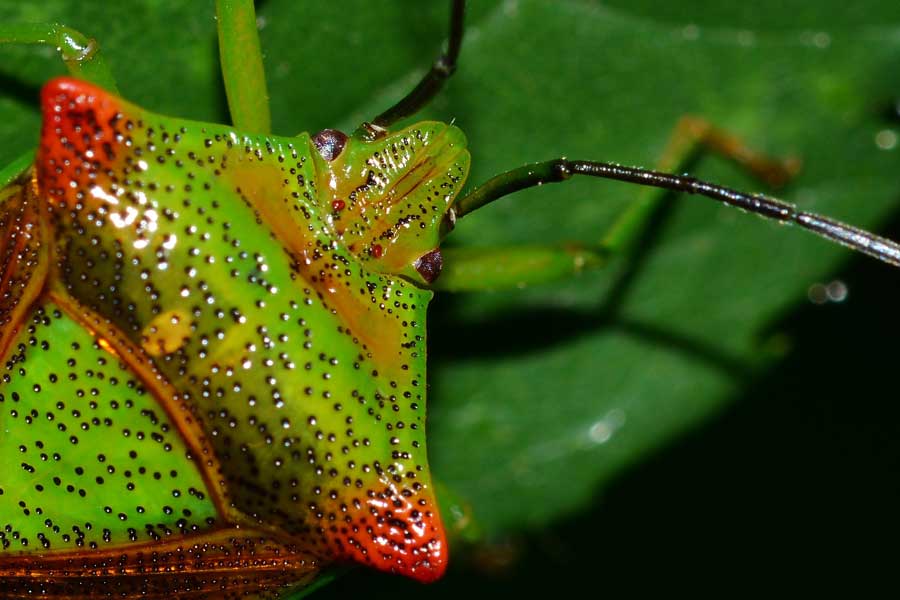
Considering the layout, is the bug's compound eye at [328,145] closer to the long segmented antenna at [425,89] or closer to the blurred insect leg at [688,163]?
the long segmented antenna at [425,89]

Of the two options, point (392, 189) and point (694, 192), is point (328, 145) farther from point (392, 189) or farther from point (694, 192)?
point (694, 192)

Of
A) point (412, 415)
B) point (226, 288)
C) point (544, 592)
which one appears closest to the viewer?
point (226, 288)

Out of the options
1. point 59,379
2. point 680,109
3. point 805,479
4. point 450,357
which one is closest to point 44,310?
point 59,379

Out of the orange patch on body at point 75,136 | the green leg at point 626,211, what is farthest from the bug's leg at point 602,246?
the orange patch on body at point 75,136

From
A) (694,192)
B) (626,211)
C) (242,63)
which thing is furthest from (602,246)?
(242,63)

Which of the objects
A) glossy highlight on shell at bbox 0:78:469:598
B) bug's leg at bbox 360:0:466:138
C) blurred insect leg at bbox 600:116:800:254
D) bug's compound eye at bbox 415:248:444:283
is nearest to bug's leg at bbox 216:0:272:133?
glossy highlight on shell at bbox 0:78:469:598

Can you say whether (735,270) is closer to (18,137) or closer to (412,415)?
(412,415)
